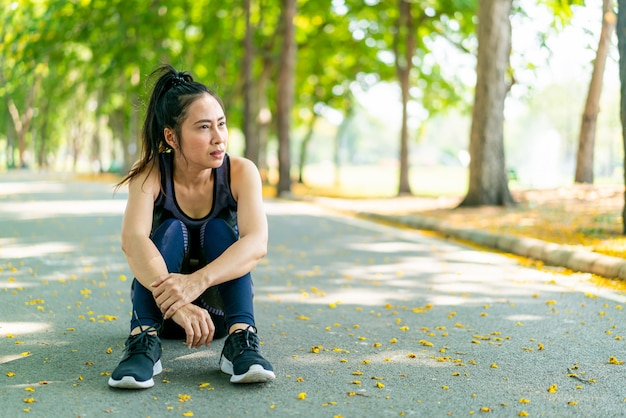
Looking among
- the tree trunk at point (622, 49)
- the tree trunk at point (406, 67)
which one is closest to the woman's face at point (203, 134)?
the tree trunk at point (622, 49)

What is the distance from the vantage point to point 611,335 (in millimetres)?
5230

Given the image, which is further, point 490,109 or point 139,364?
point 490,109

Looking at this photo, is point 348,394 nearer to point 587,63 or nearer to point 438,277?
point 438,277

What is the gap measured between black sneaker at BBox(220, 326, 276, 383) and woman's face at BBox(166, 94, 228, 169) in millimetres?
928

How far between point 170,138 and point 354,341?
1.66 meters

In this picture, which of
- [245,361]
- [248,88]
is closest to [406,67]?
[248,88]

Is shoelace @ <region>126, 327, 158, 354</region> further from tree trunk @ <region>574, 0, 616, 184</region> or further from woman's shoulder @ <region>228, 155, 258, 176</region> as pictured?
tree trunk @ <region>574, 0, 616, 184</region>

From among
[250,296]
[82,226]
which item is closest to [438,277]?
[250,296]

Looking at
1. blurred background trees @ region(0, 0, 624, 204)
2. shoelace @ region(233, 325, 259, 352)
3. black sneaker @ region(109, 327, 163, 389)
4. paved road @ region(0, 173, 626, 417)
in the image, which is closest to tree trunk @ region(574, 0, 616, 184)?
blurred background trees @ region(0, 0, 624, 204)

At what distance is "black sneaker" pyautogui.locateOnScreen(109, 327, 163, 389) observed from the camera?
12.5ft

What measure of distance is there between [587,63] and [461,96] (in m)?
8.16

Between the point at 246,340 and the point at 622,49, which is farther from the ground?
the point at 622,49

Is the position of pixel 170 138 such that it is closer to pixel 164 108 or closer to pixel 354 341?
pixel 164 108

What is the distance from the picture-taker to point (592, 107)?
A: 22391 mm
